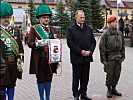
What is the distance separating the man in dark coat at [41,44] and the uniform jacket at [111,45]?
1.52m

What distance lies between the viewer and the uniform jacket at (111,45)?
23.1 ft

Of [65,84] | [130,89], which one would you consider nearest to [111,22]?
[130,89]

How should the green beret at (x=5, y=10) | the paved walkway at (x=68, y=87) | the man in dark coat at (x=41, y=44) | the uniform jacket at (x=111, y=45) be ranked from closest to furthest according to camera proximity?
the green beret at (x=5, y=10), the man in dark coat at (x=41, y=44), the uniform jacket at (x=111, y=45), the paved walkway at (x=68, y=87)

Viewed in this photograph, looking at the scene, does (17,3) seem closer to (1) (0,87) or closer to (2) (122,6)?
(2) (122,6)

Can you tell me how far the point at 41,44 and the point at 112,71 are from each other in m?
2.09

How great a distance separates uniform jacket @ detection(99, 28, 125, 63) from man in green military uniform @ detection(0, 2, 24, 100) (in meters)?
2.27

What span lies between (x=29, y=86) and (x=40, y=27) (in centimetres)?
314

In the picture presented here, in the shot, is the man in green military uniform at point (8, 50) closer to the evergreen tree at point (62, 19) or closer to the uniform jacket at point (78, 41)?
the uniform jacket at point (78, 41)

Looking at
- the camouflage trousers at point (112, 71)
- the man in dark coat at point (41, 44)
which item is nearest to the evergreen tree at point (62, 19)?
the camouflage trousers at point (112, 71)

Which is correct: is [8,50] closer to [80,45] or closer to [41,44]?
[41,44]

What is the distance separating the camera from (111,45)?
704 centimetres

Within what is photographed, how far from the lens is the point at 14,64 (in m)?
5.14

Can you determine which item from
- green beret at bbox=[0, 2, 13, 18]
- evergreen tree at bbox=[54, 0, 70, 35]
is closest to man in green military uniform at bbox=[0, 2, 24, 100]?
green beret at bbox=[0, 2, 13, 18]

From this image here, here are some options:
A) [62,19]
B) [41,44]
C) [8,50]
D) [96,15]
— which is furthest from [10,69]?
[62,19]
